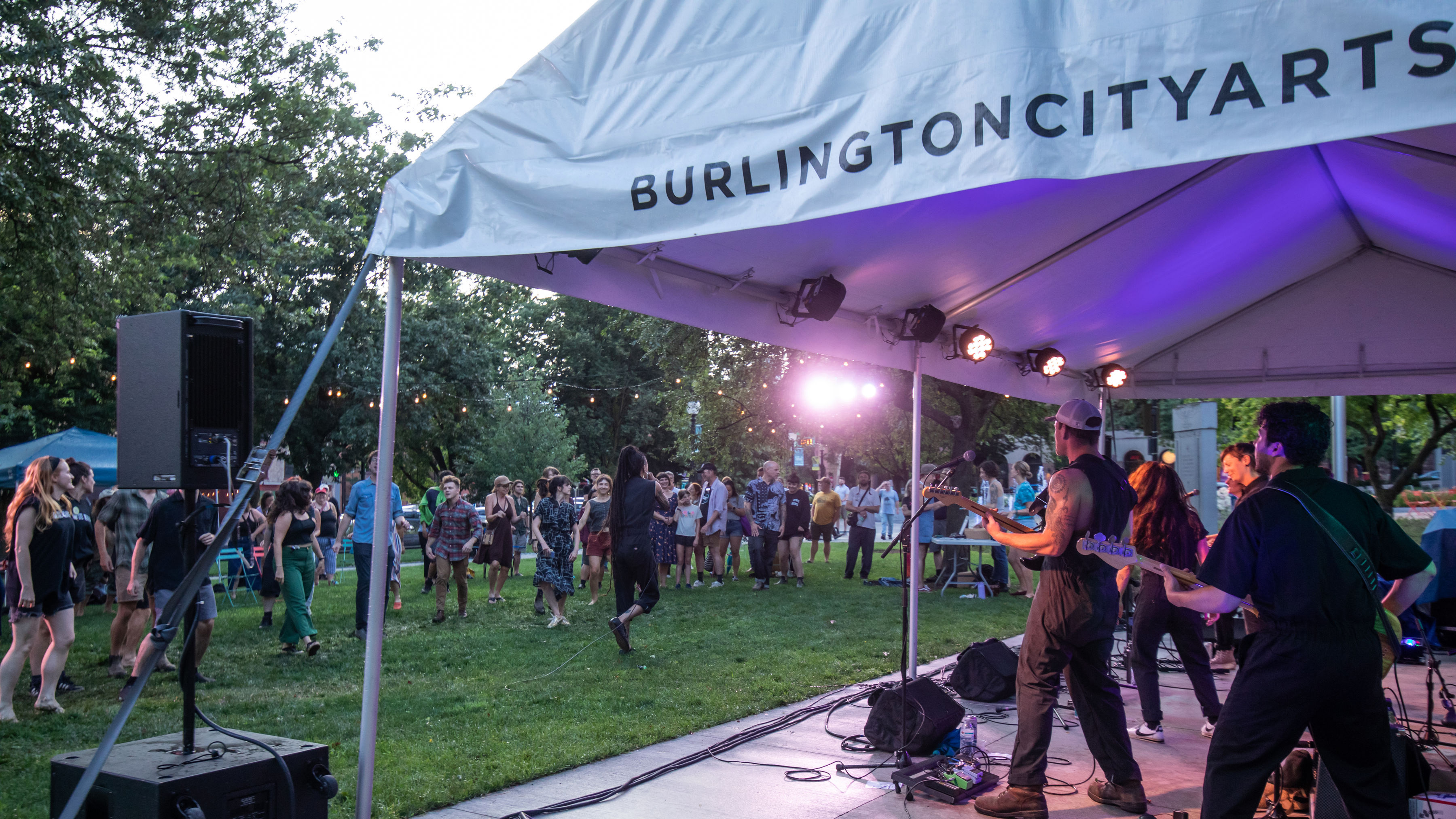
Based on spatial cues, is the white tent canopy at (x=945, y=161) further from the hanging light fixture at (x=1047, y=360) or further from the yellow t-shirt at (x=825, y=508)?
the yellow t-shirt at (x=825, y=508)

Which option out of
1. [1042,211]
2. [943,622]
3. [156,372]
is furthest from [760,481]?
[156,372]

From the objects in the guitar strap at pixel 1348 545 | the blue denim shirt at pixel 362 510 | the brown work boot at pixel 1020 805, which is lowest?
the brown work boot at pixel 1020 805

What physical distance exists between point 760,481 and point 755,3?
40.0 feet

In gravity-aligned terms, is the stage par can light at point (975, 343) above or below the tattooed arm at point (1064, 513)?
above

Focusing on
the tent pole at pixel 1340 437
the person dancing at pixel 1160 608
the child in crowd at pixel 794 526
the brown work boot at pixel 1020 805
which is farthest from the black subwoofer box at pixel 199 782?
the child in crowd at pixel 794 526

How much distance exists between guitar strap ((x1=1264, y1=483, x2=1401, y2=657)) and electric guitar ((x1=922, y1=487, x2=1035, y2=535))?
4.97 ft

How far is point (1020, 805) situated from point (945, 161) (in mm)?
3219

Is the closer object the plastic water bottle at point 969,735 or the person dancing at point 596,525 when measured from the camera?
the plastic water bottle at point 969,735

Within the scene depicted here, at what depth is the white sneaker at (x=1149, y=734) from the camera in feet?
19.3

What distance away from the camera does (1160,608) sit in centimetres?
579

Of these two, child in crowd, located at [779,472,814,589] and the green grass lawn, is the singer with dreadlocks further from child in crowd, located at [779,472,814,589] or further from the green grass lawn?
child in crowd, located at [779,472,814,589]

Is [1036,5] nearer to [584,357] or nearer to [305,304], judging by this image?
[305,304]

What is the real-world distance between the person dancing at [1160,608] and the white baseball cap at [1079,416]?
1.42 meters

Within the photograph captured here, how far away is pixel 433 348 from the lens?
27016 mm
